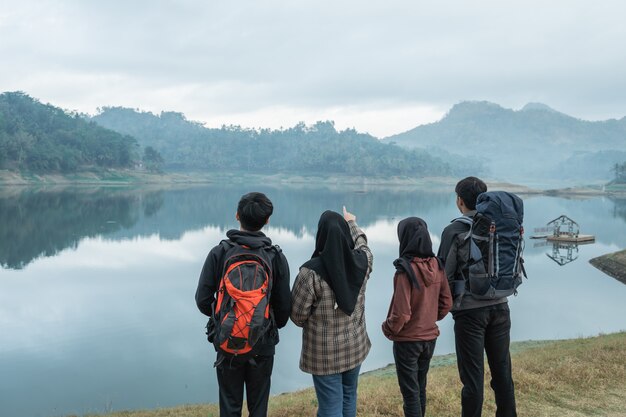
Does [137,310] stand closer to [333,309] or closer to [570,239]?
[333,309]

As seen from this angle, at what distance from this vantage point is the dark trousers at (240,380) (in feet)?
8.38

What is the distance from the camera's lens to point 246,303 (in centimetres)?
244

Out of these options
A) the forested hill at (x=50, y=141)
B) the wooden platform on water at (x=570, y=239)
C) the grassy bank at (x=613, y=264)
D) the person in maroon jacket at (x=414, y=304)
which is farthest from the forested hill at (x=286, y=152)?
the person in maroon jacket at (x=414, y=304)

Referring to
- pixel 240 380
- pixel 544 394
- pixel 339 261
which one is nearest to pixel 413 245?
pixel 339 261

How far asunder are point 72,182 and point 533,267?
57.7m

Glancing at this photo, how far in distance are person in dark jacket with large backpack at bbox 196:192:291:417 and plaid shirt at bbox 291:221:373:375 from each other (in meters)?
0.10

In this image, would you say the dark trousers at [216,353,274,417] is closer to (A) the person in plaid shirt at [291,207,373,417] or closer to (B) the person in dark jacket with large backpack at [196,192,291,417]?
(B) the person in dark jacket with large backpack at [196,192,291,417]

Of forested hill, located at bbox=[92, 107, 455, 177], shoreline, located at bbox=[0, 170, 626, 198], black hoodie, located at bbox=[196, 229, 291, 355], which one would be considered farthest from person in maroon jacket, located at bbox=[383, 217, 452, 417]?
forested hill, located at bbox=[92, 107, 455, 177]

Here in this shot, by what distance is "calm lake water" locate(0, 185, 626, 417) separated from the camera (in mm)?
7555

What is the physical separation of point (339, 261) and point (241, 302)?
0.53 m

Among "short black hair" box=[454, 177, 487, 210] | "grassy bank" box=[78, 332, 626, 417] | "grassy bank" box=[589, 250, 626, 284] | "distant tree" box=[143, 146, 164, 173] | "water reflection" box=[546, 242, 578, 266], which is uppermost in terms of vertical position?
"distant tree" box=[143, 146, 164, 173]

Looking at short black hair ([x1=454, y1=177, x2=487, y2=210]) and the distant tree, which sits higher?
the distant tree

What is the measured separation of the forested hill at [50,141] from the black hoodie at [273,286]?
60.9 meters

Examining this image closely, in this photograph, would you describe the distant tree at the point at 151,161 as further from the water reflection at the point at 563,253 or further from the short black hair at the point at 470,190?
the short black hair at the point at 470,190
